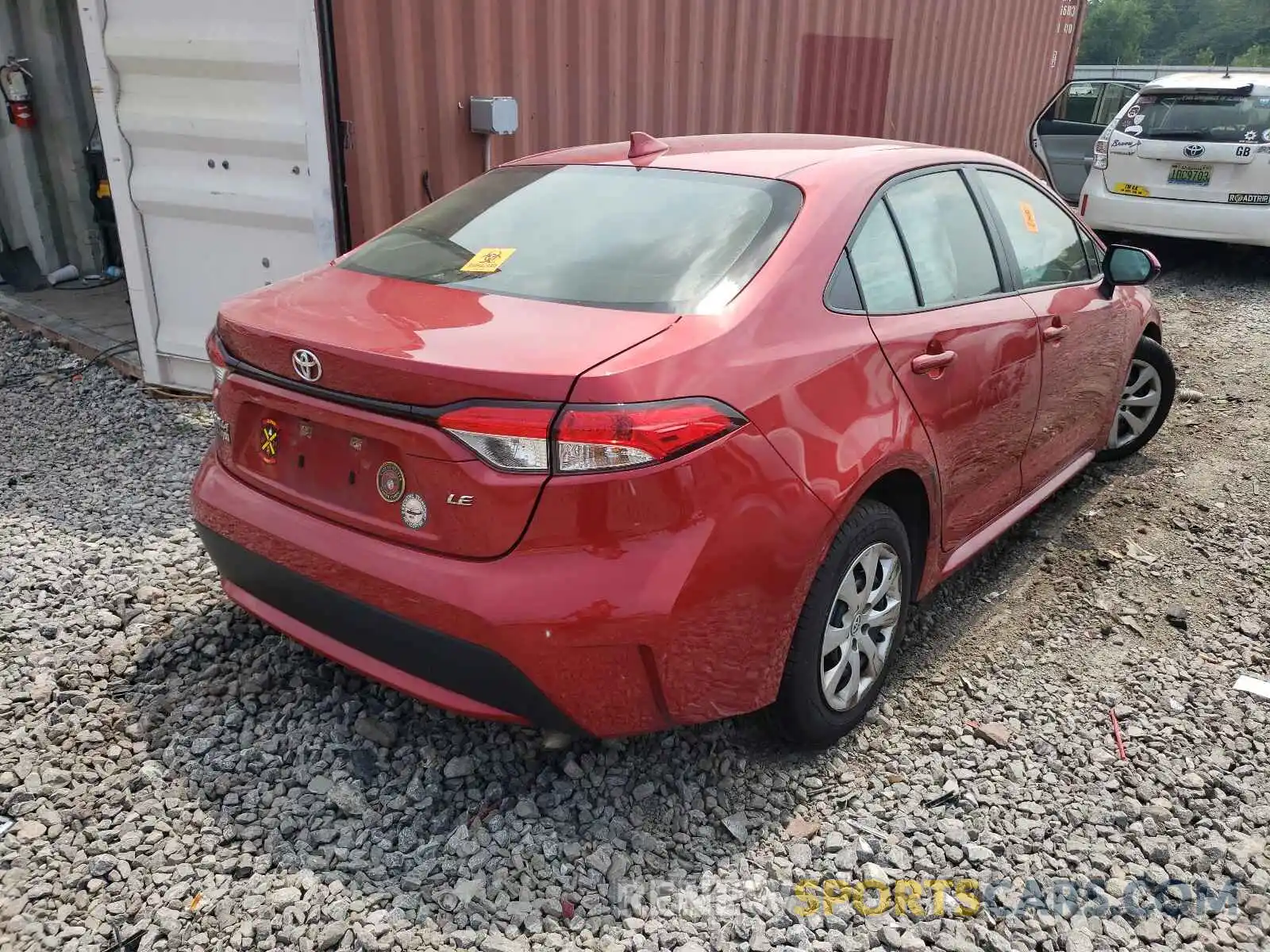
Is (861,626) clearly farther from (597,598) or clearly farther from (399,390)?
(399,390)

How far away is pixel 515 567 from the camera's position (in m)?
2.20

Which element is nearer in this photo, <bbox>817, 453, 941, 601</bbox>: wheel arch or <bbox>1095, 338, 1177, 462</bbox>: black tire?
<bbox>817, 453, 941, 601</bbox>: wheel arch

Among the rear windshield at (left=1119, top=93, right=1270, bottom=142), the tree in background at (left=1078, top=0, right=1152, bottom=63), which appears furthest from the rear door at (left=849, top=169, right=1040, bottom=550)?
the tree in background at (left=1078, top=0, right=1152, bottom=63)

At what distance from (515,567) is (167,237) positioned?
4.12m

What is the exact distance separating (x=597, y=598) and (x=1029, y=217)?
2517 mm

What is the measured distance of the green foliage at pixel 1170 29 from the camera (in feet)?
194

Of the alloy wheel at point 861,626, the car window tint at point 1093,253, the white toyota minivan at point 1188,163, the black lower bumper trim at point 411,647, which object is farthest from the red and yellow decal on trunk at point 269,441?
the white toyota minivan at point 1188,163

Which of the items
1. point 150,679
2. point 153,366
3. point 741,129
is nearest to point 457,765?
point 150,679

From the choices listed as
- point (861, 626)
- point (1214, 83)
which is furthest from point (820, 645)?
point (1214, 83)

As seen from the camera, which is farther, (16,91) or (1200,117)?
(1200,117)

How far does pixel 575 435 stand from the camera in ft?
6.91

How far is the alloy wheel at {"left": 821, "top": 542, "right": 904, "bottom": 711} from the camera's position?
8.93ft

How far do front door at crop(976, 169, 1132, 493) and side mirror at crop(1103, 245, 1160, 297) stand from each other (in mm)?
45

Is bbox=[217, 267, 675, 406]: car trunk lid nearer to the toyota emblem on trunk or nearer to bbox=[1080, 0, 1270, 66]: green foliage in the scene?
the toyota emblem on trunk
